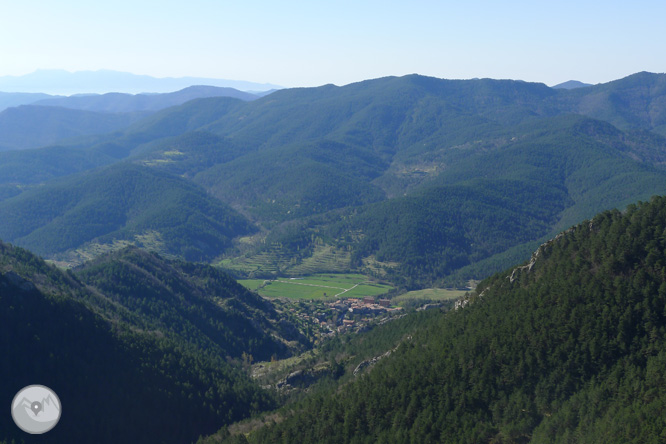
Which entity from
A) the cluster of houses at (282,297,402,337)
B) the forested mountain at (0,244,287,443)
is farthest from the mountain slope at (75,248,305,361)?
the cluster of houses at (282,297,402,337)

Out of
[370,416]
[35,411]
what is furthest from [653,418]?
[35,411]

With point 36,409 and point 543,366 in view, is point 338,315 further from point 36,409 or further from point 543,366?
point 543,366

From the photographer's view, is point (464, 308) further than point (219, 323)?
No

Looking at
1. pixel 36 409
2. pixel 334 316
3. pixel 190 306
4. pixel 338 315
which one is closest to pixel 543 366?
pixel 36 409

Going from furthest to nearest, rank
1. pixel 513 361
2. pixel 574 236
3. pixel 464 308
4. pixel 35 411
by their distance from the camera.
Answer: pixel 464 308, pixel 574 236, pixel 35 411, pixel 513 361

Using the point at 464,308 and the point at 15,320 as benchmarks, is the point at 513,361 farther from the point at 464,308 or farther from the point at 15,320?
the point at 15,320

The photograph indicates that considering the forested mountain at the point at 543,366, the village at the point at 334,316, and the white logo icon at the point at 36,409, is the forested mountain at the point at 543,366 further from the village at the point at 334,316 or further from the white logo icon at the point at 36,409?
the village at the point at 334,316
